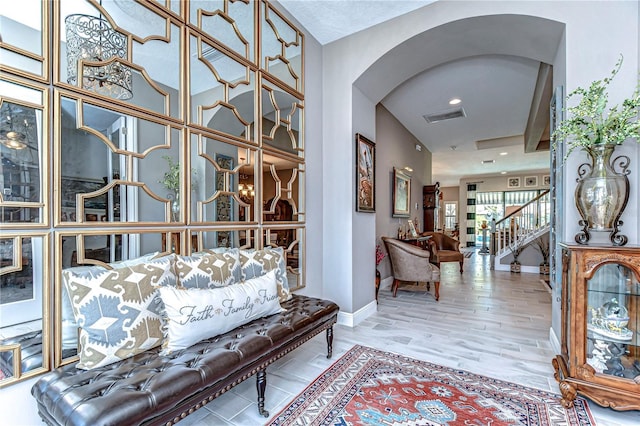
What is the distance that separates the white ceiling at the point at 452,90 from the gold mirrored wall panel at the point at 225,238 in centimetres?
228

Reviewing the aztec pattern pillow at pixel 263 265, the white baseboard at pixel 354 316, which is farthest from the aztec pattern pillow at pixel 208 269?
the white baseboard at pixel 354 316

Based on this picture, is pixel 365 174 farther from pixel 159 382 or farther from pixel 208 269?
pixel 159 382

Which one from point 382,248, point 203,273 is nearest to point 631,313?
point 203,273

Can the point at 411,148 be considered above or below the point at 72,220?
above

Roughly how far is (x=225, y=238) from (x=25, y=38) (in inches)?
61.0

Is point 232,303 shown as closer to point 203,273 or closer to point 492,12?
point 203,273

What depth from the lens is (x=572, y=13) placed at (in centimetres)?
229

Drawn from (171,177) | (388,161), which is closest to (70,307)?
(171,177)

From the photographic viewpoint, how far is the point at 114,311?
1459 millimetres

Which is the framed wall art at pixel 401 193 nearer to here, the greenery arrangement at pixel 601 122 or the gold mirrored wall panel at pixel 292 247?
the gold mirrored wall panel at pixel 292 247

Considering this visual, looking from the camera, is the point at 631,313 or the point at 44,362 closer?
the point at 44,362

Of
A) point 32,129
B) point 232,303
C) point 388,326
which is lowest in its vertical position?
point 388,326

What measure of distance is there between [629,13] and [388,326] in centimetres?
327

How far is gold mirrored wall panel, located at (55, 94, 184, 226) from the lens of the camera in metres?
1.53
